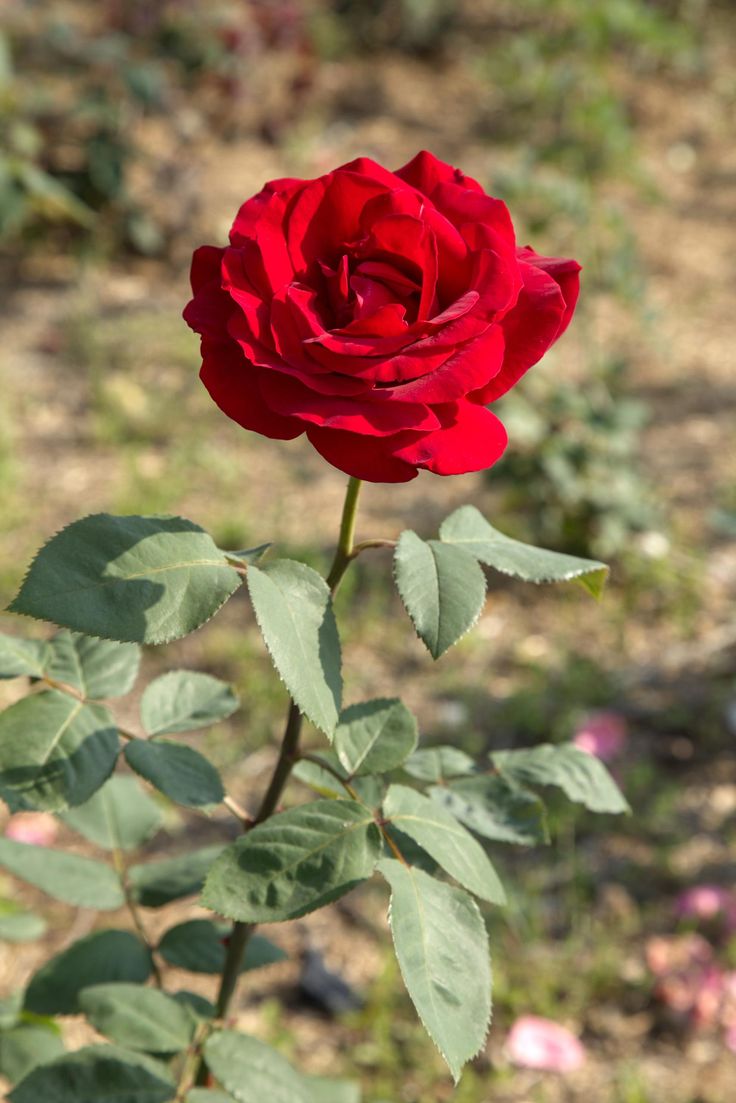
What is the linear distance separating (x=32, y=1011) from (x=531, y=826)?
57cm

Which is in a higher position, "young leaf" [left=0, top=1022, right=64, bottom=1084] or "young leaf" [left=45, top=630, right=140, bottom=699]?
"young leaf" [left=45, top=630, right=140, bottom=699]

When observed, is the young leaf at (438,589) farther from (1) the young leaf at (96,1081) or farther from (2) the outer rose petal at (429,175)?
(1) the young leaf at (96,1081)

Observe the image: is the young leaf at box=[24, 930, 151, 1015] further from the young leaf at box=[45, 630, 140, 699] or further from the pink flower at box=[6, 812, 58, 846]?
the pink flower at box=[6, 812, 58, 846]

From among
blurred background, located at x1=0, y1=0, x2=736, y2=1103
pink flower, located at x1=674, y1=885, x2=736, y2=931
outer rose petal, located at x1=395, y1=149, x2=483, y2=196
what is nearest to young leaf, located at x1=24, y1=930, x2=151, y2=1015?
blurred background, located at x1=0, y1=0, x2=736, y2=1103

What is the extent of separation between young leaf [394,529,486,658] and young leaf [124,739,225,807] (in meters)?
0.28

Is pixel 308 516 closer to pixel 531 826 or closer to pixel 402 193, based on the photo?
pixel 531 826

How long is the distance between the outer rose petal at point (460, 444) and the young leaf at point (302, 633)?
14 cm

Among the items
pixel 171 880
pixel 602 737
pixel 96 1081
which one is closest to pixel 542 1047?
pixel 602 737

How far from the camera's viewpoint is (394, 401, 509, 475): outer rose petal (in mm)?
822

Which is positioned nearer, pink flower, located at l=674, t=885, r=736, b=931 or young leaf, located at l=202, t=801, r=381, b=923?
young leaf, located at l=202, t=801, r=381, b=923

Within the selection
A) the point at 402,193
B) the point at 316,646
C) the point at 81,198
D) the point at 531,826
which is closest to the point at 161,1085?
the point at 531,826

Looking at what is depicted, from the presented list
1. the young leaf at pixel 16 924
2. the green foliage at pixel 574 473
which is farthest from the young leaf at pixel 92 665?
the green foliage at pixel 574 473

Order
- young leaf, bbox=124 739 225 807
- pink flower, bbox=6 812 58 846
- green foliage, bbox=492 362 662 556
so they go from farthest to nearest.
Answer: green foliage, bbox=492 362 662 556
pink flower, bbox=6 812 58 846
young leaf, bbox=124 739 225 807

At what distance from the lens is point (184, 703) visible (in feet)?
4.06
